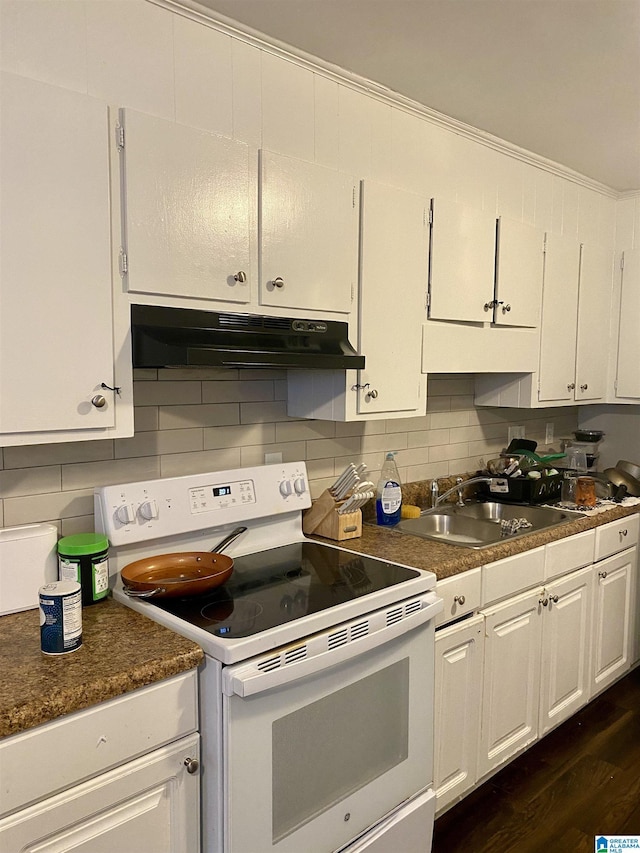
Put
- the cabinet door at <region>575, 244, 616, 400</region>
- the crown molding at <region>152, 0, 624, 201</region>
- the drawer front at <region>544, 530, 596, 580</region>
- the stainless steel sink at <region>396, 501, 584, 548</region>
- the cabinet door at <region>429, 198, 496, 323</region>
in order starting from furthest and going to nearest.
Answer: the cabinet door at <region>575, 244, 616, 400</region> → the stainless steel sink at <region>396, 501, 584, 548</region> → the drawer front at <region>544, 530, 596, 580</region> → the cabinet door at <region>429, 198, 496, 323</region> → the crown molding at <region>152, 0, 624, 201</region>

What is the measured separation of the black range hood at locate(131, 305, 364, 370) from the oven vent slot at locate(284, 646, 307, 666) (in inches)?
28.4

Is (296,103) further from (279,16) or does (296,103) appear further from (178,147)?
(178,147)

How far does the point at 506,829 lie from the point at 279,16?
8.53 ft

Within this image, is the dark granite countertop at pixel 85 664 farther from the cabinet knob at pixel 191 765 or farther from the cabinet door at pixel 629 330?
the cabinet door at pixel 629 330

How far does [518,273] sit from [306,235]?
1.22 meters

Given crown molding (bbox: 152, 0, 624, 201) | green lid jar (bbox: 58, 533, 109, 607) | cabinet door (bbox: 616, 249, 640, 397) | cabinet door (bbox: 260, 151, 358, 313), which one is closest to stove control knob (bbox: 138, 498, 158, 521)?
green lid jar (bbox: 58, 533, 109, 607)

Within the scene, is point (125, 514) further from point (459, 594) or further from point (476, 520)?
point (476, 520)

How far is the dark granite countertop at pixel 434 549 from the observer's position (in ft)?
7.11

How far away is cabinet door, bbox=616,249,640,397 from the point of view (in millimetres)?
3496

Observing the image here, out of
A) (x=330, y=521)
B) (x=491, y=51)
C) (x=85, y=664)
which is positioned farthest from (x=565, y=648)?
(x=491, y=51)

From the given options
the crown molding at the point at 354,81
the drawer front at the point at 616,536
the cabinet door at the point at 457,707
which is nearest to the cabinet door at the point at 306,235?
the crown molding at the point at 354,81

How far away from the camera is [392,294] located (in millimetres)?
2354

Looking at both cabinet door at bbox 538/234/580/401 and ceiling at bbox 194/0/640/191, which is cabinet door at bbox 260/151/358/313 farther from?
cabinet door at bbox 538/234/580/401

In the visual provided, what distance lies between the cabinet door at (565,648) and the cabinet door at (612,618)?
0.25 ft
